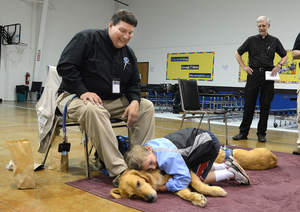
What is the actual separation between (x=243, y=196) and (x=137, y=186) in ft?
2.11

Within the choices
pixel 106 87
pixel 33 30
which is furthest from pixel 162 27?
pixel 106 87

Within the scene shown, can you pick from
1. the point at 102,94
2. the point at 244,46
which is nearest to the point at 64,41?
the point at 244,46

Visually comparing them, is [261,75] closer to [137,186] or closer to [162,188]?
[162,188]

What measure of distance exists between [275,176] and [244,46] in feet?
7.74

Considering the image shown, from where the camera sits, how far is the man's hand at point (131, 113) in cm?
201

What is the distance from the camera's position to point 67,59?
196 centimetres

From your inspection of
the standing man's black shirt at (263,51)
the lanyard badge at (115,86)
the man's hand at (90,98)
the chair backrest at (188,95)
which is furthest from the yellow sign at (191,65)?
the man's hand at (90,98)

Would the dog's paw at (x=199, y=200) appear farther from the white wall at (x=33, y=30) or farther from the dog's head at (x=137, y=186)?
the white wall at (x=33, y=30)

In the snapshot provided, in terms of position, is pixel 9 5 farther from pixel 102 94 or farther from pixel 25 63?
pixel 102 94

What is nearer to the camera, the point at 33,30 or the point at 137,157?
the point at 137,157

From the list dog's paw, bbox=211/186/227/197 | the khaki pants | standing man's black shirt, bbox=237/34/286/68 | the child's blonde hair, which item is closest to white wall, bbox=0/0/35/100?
standing man's black shirt, bbox=237/34/286/68

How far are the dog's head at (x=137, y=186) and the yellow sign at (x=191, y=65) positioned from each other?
10114 mm

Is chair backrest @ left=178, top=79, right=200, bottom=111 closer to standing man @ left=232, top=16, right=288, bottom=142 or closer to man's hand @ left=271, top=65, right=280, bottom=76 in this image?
standing man @ left=232, top=16, right=288, bottom=142

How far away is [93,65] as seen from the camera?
2.02m
